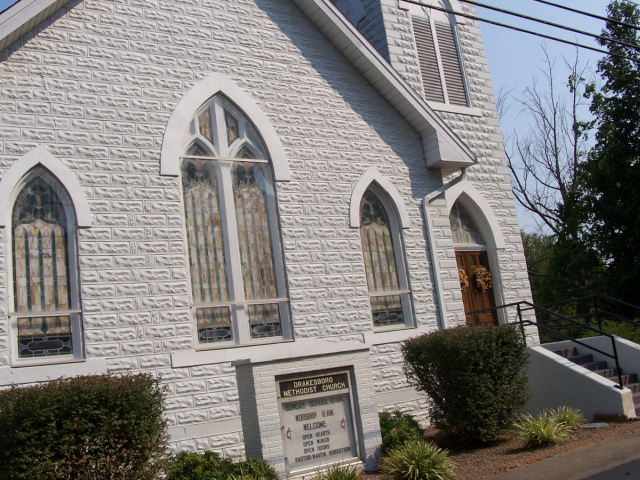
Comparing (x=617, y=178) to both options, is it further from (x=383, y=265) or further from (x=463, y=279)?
(x=383, y=265)

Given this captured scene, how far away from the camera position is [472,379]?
947 cm

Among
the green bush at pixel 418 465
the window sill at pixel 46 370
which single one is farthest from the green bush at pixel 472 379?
the window sill at pixel 46 370

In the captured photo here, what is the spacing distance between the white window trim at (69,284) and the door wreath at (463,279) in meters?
7.52

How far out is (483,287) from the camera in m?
13.8

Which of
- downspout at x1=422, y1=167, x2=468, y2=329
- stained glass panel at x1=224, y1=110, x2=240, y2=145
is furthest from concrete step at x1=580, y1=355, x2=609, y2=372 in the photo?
stained glass panel at x1=224, y1=110, x2=240, y2=145

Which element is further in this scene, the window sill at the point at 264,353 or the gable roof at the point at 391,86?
the gable roof at the point at 391,86

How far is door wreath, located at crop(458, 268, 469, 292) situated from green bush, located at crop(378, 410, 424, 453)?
163 inches

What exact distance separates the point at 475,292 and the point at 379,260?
2.80 metres

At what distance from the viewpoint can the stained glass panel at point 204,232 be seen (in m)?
10.2

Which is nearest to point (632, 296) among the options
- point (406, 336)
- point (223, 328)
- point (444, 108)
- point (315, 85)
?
point (444, 108)

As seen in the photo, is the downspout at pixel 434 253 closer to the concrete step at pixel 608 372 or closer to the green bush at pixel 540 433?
the concrete step at pixel 608 372

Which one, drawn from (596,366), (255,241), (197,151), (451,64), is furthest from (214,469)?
(451,64)

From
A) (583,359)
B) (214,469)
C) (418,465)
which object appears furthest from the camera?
(583,359)

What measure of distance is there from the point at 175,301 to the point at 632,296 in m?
15.7
